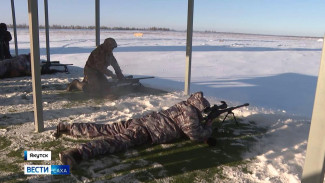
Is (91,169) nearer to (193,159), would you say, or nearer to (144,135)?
(144,135)

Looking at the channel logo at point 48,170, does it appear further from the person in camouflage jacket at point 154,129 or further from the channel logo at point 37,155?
the person in camouflage jacket at point 154,129

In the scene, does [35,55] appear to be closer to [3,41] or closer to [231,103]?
[231,103]

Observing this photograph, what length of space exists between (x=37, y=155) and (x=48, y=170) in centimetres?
43

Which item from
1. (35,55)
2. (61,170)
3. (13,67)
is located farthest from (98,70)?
(61,170)

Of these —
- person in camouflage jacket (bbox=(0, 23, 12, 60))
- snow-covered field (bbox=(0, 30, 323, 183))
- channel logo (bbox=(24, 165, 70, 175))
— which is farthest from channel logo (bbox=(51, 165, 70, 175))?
person in camouflage jacket (bbox=(0, 23, 12, 60))

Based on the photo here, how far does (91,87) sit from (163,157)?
11.1ft

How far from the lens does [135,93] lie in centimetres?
625

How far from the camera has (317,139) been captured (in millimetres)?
2029

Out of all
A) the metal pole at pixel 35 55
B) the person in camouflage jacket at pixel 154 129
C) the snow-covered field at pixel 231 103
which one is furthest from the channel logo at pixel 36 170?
the metal pole at pixel 35 55

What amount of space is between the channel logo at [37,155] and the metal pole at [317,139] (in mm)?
2647

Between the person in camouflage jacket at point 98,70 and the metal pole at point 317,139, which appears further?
the person in camouflage jacket at point 98,70

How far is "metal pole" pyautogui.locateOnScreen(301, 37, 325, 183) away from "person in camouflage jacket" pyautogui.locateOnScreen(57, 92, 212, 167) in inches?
52.9

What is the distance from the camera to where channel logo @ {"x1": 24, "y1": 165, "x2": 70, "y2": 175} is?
9.06 ft

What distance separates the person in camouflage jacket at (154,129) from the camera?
127 inches
